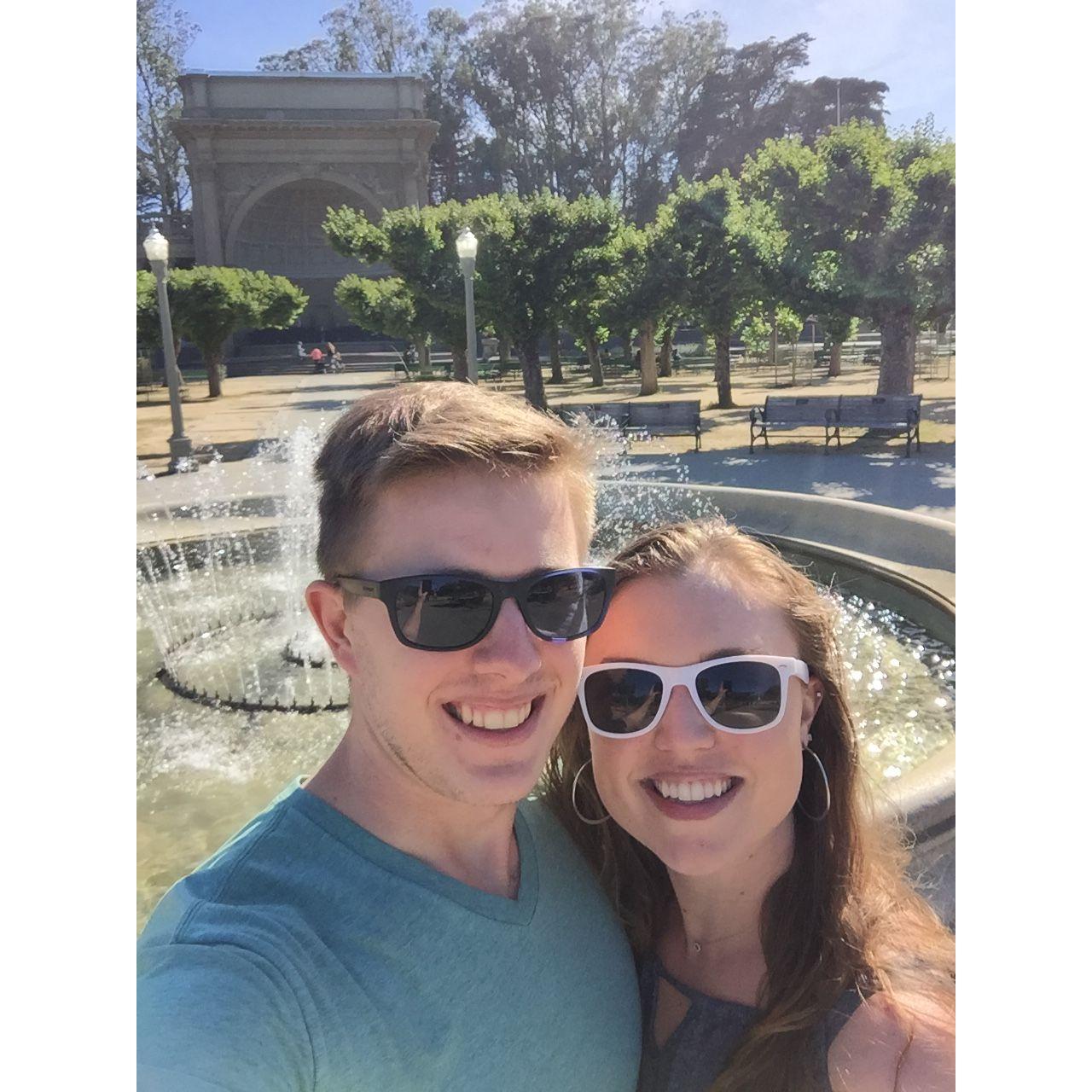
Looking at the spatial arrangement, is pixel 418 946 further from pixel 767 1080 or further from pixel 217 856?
pixel 767 1080

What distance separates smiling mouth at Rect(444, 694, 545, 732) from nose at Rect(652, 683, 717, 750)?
201 millimetres

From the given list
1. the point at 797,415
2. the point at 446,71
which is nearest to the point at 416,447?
the point at 446,71

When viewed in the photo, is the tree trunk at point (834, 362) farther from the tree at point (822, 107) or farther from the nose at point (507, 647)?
the nose at point (507, 647)

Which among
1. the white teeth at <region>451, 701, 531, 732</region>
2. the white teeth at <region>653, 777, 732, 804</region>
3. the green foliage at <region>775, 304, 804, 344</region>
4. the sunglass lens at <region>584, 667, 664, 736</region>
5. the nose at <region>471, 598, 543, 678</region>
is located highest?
the green foliage at <region>775, 304, 804, 344</region>

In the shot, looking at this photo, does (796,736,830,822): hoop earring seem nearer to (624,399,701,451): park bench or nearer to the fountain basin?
the fountain basin

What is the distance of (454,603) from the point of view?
88 centimetres

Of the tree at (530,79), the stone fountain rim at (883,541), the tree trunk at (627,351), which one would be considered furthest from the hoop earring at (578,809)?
the tree trunk at (627,351)

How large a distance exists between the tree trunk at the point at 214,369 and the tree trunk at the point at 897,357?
7410mm

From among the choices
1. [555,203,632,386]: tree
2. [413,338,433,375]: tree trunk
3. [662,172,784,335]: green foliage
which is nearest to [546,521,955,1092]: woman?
[555,203,632,386]: tree

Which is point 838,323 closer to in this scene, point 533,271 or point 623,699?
point 533,271

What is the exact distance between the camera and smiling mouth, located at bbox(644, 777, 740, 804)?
3.42 feet
